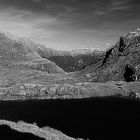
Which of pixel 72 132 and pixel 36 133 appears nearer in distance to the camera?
pixel 36 133

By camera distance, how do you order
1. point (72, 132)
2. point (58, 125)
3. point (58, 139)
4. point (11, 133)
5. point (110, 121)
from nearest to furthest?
point (11, 133), point (58, 139), point (72, 132), point (58, 125), point (110, 121)

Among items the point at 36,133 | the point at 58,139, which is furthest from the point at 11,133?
the point at 58,139

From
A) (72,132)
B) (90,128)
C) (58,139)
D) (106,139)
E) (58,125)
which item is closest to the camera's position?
(58,139)

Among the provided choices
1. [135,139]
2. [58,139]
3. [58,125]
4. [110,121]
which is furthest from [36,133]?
[110,121]

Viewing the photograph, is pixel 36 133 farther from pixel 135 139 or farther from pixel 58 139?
pixel 135 139

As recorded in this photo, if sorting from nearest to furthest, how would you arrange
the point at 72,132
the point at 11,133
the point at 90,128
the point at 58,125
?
the point at 11,133 < the point at 72,132 < the point at 90,128 < the point at 58,125

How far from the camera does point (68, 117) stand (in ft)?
632

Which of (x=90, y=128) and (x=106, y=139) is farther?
(x=90, y=128)

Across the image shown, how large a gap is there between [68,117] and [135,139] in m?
70.7

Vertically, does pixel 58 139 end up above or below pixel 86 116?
above

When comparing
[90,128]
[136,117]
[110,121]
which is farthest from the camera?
[136,117]

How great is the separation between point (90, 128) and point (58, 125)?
22.3 meters

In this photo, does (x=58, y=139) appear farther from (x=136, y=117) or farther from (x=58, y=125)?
(x=136, y=117)

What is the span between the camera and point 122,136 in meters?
135
